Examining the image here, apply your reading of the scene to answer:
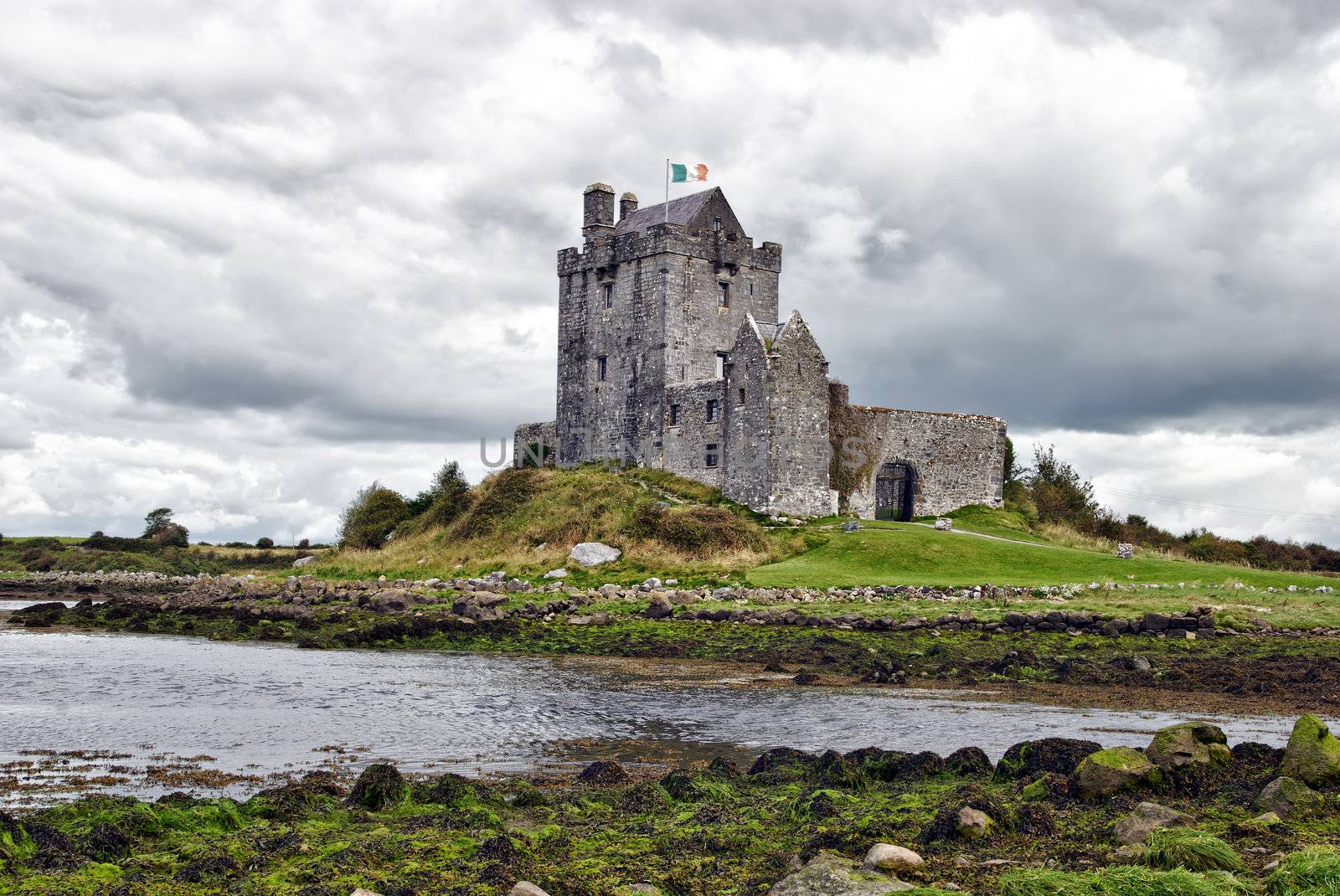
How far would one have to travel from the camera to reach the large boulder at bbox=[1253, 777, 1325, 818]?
29.6 feet

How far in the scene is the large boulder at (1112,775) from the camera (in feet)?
32.3

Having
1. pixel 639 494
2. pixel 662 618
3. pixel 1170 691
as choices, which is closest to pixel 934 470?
pixel 639 494

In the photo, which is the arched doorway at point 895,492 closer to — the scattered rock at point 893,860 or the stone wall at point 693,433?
the stone wall at point 693,433

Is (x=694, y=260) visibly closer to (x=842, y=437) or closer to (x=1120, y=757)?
(x=842, y=437)

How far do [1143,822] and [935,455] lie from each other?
44.3 meters

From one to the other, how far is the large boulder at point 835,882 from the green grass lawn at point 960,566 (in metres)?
26.9

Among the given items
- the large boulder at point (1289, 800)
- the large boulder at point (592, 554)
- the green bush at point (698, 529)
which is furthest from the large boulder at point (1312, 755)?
the large boulder at point (592, 554)

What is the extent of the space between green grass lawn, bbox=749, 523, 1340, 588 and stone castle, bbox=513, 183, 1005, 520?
196 inches

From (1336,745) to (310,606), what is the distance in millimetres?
31615

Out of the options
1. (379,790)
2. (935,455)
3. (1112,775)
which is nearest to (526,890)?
(379,790)

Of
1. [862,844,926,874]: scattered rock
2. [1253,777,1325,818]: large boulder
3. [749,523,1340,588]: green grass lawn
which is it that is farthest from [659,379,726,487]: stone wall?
[862,844,926,874]: scattered rock

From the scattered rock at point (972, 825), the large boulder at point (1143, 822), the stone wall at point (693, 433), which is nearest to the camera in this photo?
the large boulder at point (1143, 822)

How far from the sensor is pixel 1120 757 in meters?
10.0

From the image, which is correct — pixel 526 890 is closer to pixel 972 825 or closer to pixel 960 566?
pixel 972 825
